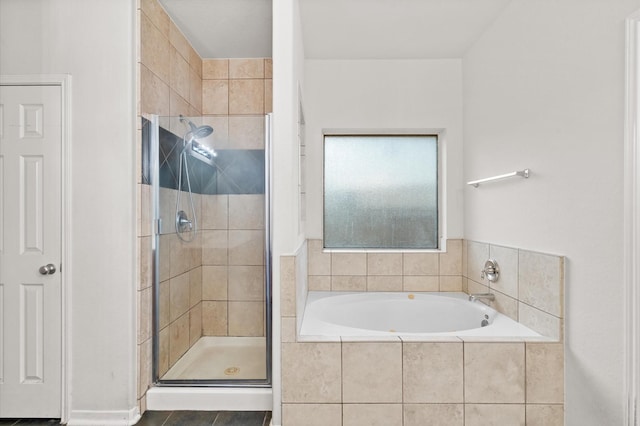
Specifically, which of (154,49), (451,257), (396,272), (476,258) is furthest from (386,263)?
(154,49)

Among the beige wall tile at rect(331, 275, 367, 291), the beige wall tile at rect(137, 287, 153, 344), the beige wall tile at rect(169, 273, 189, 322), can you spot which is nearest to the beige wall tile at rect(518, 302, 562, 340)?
the beige wall tile at rect(331, 275, 367, 291)

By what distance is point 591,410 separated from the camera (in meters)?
1.67

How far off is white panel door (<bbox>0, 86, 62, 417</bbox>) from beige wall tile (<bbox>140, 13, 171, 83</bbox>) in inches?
19.3

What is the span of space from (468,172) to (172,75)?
7.40ft

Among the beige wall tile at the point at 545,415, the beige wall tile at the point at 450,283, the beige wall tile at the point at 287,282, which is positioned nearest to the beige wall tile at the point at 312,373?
the beige wall tile at the point at 287,282

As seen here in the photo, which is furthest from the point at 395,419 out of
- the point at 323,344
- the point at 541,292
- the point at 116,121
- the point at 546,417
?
the point at 116,121

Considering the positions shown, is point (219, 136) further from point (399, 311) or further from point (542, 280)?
point (542, 280)

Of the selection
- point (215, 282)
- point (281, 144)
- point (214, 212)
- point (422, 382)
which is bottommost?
point (422, 382)

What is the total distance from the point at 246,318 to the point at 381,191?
1558 millimetres

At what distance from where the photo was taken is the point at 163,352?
220 centimetres

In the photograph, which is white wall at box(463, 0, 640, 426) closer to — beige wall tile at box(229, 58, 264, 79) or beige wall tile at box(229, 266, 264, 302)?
beige wall tile at box(229, 266, 264, 302)

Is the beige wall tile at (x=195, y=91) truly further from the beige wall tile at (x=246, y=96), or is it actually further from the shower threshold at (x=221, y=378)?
the shower threshold at (x=221, y=378)

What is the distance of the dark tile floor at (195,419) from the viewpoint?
194cm

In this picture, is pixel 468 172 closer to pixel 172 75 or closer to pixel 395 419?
pixel 395 419
